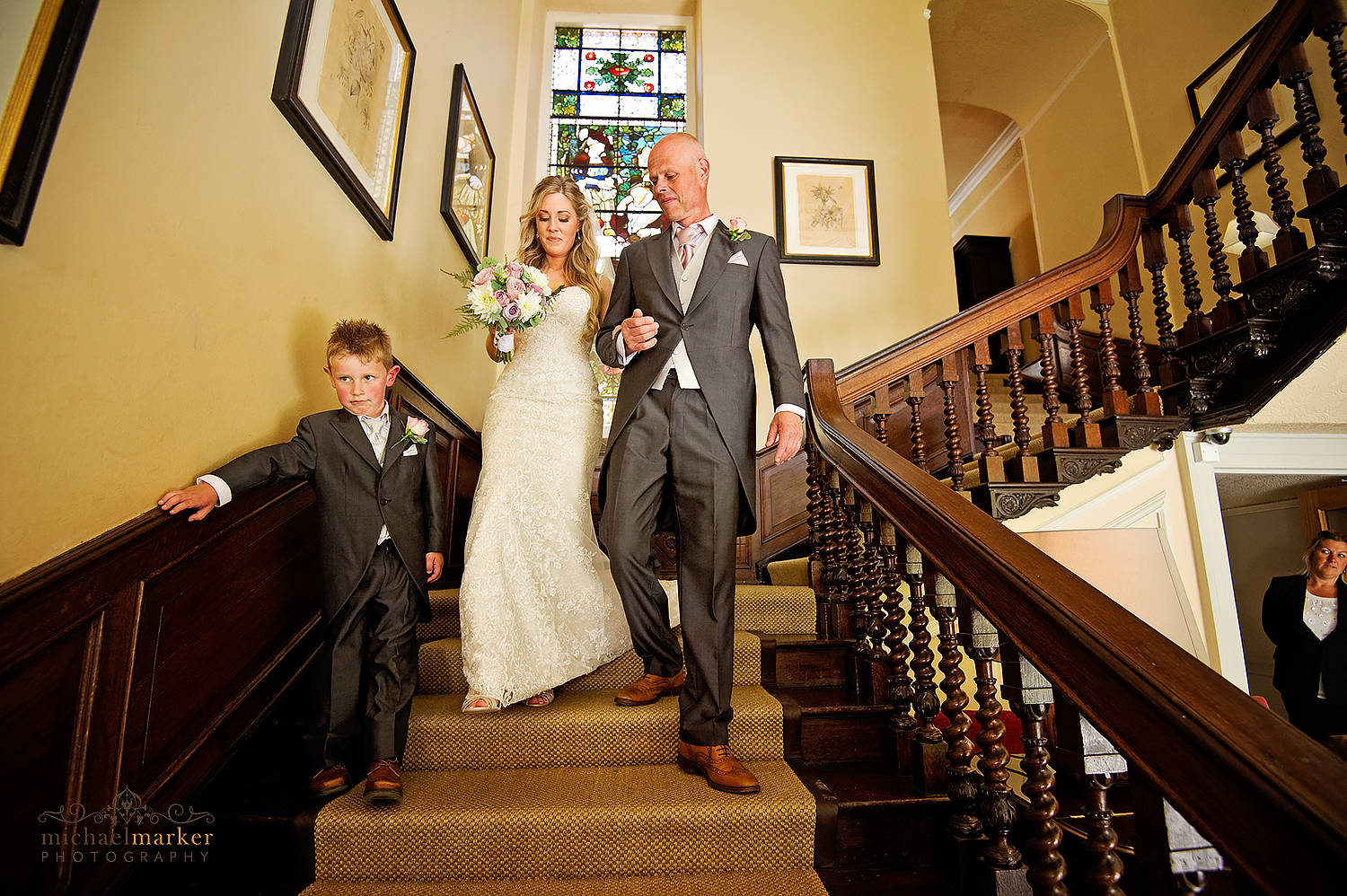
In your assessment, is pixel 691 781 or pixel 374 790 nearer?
A: pixel 374 790

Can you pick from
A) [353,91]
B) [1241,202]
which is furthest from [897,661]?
[1241,202]

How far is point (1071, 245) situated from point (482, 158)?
5.39 metres

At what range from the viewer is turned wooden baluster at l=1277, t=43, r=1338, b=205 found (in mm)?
2680

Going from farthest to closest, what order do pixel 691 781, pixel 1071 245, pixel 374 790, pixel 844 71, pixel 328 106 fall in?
pixel 1071 245 → pixel 844 71 → pixel 328 106 → pixel 691 781 → pixel 374 790

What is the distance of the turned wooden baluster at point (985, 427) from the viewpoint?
2965mm

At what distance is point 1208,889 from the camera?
0.87 m

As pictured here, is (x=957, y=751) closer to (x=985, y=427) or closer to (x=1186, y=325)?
(x=985, y=427)

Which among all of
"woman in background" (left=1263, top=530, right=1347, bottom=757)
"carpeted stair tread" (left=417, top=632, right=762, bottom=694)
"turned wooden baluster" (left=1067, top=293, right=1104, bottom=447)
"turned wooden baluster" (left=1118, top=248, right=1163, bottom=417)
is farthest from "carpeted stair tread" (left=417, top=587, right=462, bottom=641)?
"woman in background" (left=1263, top=530, right=1347, bottom=757)

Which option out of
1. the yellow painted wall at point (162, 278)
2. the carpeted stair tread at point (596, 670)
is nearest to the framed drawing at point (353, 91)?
the yellow painted wall at point (162, 278)

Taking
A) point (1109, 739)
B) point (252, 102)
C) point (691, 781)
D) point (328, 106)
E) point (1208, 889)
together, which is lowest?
point (691, 781)

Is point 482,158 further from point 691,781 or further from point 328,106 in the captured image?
point 691,781

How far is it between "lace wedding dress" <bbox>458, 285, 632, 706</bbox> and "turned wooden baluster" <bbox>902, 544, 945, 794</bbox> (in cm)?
91

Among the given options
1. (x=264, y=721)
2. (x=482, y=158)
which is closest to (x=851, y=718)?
(x=264, y=721)

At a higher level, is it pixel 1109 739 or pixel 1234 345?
pixel 1234 345
